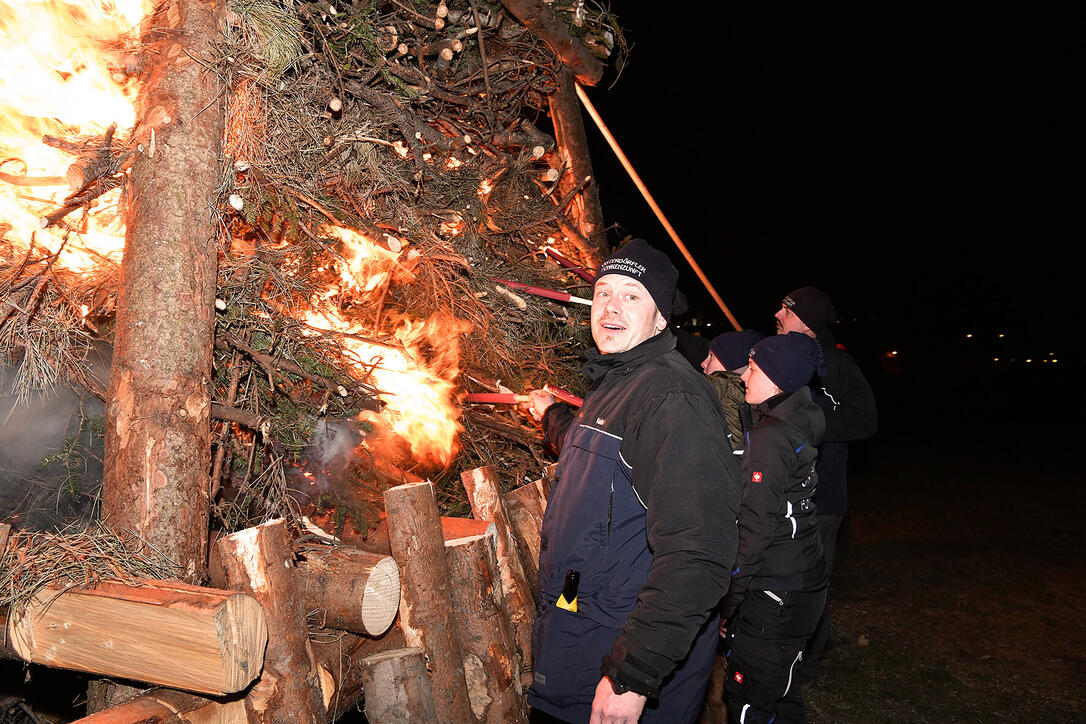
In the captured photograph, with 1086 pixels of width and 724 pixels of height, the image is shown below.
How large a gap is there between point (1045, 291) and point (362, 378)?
33.2 m

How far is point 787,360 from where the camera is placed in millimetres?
3529

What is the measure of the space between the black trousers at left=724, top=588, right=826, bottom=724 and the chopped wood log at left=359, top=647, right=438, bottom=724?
1818mm

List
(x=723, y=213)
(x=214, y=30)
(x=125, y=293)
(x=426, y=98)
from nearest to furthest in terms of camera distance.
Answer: (x=125, y=293) < (x=214, y=30) < (x=426, y=98) < (x=723, y=213)

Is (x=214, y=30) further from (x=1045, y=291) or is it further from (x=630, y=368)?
(x=1045, y=291)

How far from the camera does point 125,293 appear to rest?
8.95 ft

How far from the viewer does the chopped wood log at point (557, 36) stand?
5099 mm

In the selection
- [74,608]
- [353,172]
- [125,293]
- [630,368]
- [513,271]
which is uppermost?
[353,172]

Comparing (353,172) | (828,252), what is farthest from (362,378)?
(828,252)

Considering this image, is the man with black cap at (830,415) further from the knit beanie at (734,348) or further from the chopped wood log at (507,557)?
the chopped wood log at (507,557)

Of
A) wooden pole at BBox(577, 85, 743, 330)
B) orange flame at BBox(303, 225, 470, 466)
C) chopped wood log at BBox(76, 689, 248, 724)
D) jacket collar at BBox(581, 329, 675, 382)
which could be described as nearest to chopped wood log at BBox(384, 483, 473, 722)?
chopped wood log at BBox(76, 689, 248, 724)

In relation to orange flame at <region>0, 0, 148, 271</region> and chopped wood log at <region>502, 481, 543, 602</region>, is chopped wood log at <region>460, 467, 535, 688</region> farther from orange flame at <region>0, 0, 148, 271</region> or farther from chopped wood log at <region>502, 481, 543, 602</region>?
orange flame at <region>0, 0, 148, 271</region>

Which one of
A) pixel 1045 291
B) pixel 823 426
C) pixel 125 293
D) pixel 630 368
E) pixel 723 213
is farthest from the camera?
pixel 1045 291

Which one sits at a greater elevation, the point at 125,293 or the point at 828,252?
the point at 828,252

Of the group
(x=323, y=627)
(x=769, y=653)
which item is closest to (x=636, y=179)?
(x=769, y=653)
